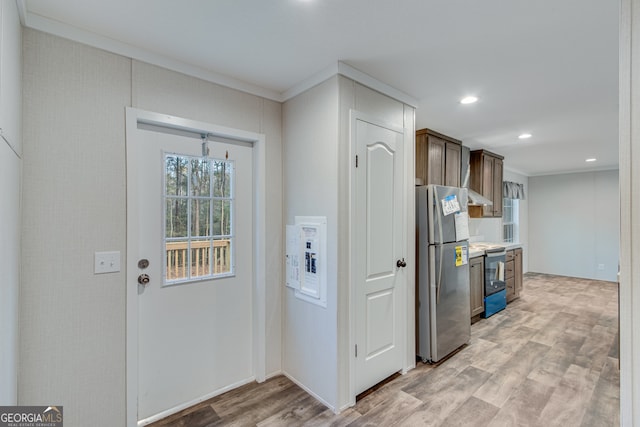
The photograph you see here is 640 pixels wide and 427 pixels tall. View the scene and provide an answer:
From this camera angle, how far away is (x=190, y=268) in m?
2.22

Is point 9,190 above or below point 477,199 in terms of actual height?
below

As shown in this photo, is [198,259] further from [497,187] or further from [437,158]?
[497,187]

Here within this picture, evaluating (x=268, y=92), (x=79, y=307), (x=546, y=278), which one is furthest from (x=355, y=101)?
(x=546, y=278)

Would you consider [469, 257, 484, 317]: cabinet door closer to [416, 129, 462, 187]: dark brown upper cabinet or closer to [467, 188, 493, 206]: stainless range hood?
[467, 188, 493, 206]: stainless range hood

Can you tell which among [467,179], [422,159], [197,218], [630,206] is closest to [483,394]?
[630,206]

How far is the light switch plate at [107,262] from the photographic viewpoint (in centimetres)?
178

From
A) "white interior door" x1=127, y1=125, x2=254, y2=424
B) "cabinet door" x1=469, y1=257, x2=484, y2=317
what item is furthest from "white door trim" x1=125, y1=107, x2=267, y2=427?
"cabinet door" x1=469, y1=257, x2=484, y2=317

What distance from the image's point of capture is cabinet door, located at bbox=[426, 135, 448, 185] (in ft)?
11.4

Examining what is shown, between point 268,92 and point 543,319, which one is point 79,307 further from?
point 543,319

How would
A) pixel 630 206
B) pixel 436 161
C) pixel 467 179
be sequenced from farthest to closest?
pixel 467 179
pixel 436 161
pixel 630 206

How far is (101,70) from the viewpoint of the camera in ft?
5.92

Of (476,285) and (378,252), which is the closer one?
(378,252)

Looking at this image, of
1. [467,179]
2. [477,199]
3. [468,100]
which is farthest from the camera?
[467,179]

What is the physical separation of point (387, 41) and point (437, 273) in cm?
197
